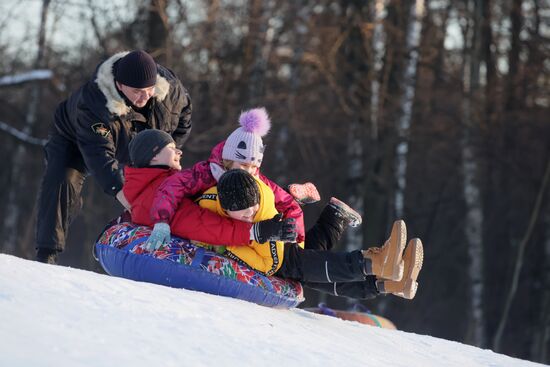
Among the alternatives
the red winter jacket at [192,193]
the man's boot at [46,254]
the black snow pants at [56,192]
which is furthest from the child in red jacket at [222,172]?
the man's boot at [46,254]

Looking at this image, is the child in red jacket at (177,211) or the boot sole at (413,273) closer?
the child in red jacket at (177,211)

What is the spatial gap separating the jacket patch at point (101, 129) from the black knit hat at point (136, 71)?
0.90 feet

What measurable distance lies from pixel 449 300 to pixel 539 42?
5.36m

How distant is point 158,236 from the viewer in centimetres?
424

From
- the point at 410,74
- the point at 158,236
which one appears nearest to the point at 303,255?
the point at 158,236

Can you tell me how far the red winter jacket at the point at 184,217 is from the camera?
170 inches

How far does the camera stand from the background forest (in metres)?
13.7

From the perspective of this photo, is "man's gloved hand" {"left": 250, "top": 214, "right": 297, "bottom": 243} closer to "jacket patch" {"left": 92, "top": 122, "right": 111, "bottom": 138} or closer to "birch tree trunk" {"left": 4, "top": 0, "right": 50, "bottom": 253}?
"jacket patch" {"left": 92, "top": 122, "right": 111, "bottom": 138}

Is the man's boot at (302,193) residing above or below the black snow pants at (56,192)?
above

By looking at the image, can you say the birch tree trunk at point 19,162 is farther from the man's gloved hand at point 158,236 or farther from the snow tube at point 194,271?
the man's gloved hand at point 158,236

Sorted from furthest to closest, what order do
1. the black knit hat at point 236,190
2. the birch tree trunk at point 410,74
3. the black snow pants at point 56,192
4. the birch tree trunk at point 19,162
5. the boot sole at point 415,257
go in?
the birch tree trunk at point 19,162, the birch tree trunk at point 410,74, the black snow pants at point 56,192, the boot sole at point 415,257, the black knit hat at point 236,190

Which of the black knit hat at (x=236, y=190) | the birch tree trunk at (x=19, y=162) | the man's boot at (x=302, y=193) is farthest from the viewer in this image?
the birch tree trunk at (x=19, y=162)

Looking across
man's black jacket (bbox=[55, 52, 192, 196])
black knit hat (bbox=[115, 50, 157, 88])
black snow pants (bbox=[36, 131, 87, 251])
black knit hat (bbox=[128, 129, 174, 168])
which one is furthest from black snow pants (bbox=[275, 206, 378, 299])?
black snow pants (bbox=[36, 131, 87, 251])

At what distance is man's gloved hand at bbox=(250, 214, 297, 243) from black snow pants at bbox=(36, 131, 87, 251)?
1609 mm
